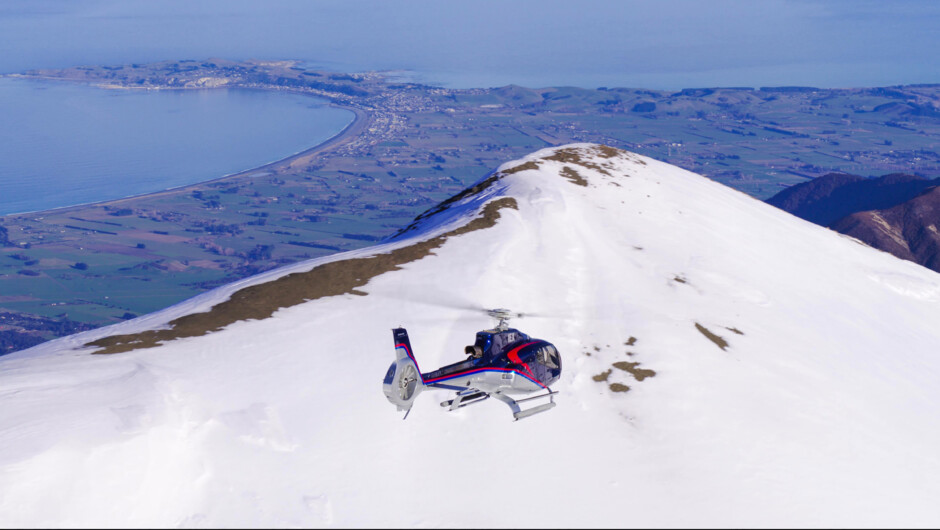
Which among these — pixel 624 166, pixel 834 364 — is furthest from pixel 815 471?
pixel 624 166

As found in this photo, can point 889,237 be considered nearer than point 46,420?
No

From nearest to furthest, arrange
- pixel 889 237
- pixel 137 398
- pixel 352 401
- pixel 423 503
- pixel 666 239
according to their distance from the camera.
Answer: pixel 423 503, pixel 137 398, pixel 352 401, pixel 666 239, pixel 889 237

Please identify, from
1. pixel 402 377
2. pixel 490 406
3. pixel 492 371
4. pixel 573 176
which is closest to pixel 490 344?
pixel 492 371

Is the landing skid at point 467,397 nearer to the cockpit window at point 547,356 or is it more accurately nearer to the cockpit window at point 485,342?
the cockpit window at point 485,342

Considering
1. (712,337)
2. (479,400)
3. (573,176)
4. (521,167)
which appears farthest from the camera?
(521,167)

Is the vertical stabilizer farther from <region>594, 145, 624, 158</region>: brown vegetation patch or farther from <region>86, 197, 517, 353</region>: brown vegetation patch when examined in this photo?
<region>594, 145, 624, 158</region>: brown vegetation patch

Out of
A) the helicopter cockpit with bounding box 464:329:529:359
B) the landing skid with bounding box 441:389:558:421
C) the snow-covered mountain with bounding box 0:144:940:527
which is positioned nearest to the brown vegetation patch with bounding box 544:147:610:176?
the snow-covered mountain with bounding box 0:144:940:527

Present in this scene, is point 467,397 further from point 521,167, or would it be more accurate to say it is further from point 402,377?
point 521,167

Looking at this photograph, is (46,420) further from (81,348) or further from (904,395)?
(904,395)
